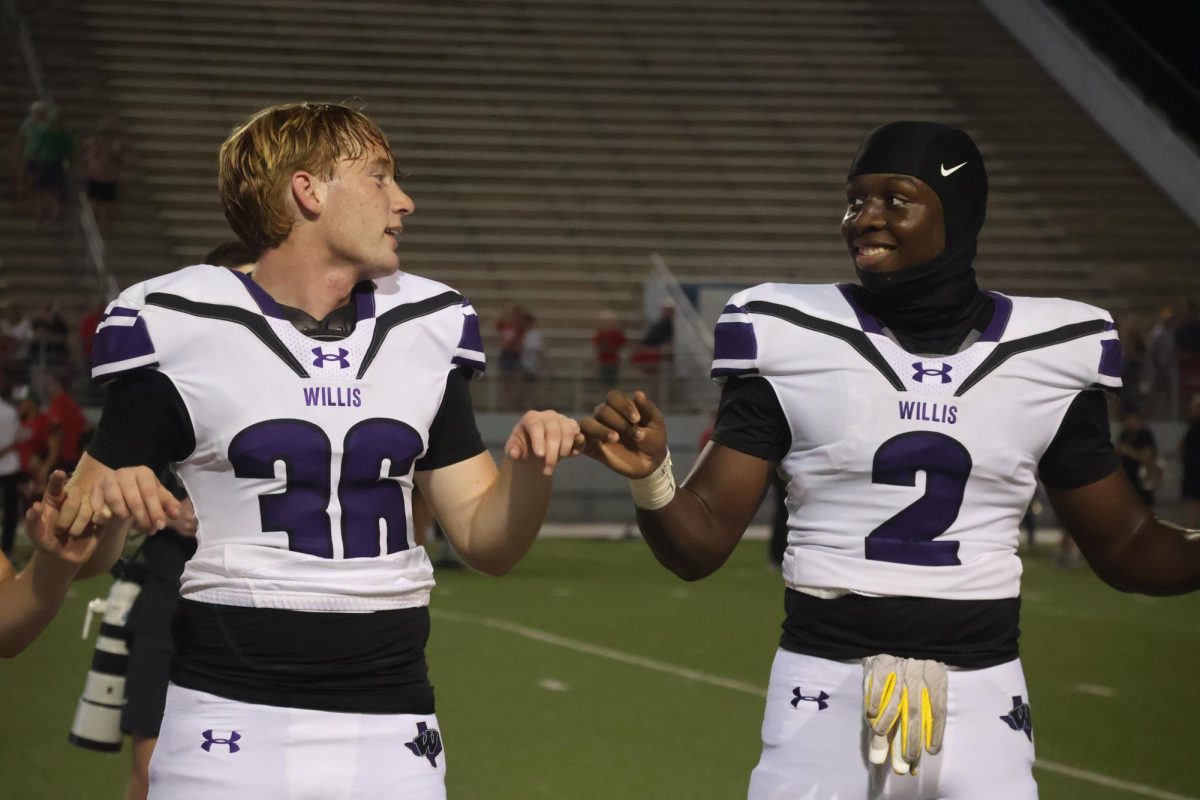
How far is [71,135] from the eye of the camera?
22656 millimetres

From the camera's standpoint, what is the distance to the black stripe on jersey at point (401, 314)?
3062 millimetres

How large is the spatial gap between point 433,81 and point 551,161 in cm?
225

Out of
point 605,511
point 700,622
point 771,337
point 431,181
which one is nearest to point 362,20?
point 431,181

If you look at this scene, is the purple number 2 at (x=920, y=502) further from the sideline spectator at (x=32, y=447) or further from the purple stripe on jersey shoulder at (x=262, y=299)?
the sideline spectator at (x=32, y=447)

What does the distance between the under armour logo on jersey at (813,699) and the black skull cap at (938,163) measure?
88 cm

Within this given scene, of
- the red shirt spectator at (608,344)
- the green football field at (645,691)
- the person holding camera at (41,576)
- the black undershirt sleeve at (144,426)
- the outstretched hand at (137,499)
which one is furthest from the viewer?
the red shirt spectator at (608,344)

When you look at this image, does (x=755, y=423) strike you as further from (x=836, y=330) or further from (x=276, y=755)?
(x=276, y=755)

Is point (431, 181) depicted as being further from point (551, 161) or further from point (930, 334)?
point (930, 334)

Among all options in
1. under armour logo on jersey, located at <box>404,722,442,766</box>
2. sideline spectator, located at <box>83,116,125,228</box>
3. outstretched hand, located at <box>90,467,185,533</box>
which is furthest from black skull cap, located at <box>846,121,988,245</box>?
sideline spectator, located at <box>83,116,125,228</box>

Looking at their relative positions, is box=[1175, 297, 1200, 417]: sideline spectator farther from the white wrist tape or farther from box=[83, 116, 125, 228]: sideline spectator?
the white wrist tape

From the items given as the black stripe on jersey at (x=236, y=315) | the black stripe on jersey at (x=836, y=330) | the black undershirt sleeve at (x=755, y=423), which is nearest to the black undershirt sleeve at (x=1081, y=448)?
the black stripe on jersey at (x=836, y=330)

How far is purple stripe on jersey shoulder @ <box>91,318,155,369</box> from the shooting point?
118 inches

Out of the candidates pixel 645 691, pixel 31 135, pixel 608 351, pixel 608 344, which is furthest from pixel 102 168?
pixel 645 691

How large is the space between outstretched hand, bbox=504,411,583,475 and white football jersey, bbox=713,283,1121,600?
546 mm
